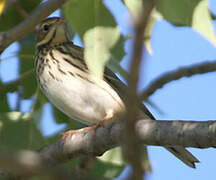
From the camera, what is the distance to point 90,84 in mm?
4191

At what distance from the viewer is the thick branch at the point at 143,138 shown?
2.42 m

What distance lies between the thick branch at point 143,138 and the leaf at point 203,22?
467 millimetres

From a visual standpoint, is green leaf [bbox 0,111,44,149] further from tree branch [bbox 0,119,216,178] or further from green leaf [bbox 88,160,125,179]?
green leaf [bbox 88,160,125,179]

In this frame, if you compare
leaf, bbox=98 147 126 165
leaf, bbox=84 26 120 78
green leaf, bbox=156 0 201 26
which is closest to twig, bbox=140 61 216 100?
leaf, bbox=84 26 120 78

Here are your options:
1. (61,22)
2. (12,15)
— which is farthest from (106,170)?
(61,22)

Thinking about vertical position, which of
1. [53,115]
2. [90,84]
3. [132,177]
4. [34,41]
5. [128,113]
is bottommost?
[53,115]

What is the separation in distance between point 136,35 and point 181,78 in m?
1.03

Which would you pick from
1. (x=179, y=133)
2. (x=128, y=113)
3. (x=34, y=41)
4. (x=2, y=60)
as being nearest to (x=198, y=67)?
(x=179, y=133)

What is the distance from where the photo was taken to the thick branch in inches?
95.2

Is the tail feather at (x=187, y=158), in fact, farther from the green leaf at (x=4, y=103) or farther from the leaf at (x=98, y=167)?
the green leaf at (x=4, y=103)

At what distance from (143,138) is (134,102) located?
5.49 ft

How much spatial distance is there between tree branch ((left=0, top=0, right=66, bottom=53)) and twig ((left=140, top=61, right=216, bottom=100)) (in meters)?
1.32

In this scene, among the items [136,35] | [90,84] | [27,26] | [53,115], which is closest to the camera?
[136,35]

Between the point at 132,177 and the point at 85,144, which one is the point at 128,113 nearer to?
the point at 132,177
